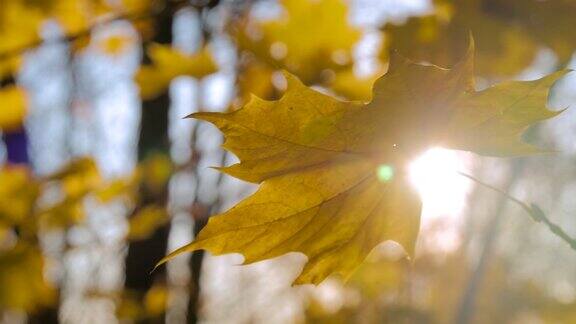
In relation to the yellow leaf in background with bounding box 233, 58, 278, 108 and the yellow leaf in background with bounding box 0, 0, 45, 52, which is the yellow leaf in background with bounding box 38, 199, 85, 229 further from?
the yellow leaf in background with bounding box 233, 58, 278, 108

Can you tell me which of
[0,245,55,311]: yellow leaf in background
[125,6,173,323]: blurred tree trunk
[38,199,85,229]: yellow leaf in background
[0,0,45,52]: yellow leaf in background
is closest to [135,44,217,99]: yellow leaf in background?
[0,0,45,52]: yellow leaf in background

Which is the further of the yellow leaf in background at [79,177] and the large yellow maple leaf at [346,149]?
the yellow leaf in background at [79,177]

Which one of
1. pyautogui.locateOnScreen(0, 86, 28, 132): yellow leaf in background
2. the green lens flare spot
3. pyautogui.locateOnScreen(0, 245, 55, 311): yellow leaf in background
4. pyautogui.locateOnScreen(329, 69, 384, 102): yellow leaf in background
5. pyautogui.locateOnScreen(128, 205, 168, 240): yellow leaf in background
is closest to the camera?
the green lens flare spot

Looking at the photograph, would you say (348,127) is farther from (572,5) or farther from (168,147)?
(168,147)

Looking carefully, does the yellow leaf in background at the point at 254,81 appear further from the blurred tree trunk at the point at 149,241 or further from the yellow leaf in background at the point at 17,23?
the blurred tree trunk at the point at 149,241

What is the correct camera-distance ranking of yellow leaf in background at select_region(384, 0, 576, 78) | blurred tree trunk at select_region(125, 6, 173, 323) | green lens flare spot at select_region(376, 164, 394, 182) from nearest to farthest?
1. green lens flare spot at select_region(376, 164, 394, 182)
2. yellow leaf in background at select_region(384, 0, 576, 78)
3. blurred tree trunk at select_region(125, 6, 173, 323)

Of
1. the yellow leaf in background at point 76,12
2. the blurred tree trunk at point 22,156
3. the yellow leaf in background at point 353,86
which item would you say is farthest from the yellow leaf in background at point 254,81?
the blurred tree trunk at point 22,156

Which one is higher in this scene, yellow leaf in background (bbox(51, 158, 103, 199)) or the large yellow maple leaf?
the large yellow maple leaf

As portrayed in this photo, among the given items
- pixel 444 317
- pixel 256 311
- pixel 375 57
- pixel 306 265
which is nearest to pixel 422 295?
pixel 444 317
